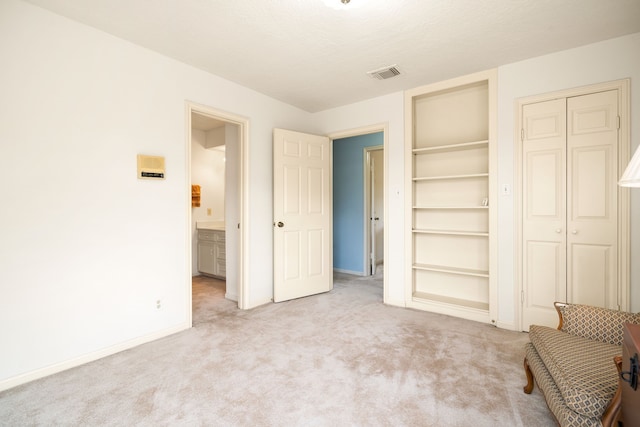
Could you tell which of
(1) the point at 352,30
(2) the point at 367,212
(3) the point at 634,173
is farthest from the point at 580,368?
(2) the point at 367,212

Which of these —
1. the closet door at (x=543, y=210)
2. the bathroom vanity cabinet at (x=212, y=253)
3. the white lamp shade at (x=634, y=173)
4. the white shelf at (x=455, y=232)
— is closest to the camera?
the white lamp shade at (x=634, y=173)

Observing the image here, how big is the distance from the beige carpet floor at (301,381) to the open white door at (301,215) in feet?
3.02

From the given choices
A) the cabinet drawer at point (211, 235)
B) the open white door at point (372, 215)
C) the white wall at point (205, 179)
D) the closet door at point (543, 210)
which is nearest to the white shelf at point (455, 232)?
the closet door at point (543, 210)

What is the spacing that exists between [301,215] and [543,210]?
269cm

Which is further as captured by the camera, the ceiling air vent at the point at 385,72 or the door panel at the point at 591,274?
the ceiling air vent at the point at 385,72

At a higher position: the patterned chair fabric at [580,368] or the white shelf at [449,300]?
the patterned chair fabric at [580,368]

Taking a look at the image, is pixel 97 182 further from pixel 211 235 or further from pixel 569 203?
→ pixel 569 203

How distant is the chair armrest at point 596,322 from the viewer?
1.70 m

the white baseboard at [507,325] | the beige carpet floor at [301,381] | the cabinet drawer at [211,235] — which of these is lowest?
the beige carpet floor at [301,381]

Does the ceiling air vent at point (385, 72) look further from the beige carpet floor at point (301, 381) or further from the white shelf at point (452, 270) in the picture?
the beige carpet floor at point (301, 381)

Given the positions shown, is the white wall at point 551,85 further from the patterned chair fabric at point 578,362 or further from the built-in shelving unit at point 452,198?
the patterned chair fabric at point 578,362

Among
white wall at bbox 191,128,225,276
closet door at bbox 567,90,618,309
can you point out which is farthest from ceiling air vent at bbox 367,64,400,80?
white wall at bbox 191,128,225,276

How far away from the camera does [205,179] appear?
577 centimetres

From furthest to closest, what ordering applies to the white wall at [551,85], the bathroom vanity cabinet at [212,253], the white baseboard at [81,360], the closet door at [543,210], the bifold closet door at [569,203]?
1. the bathroom vanity cabinet at [212,253]
2. the closet door at [543,210]
3. the bifold closet door at [569,203]
4. the white wall at [551,85]
5. the white baseboard at [81,360]
